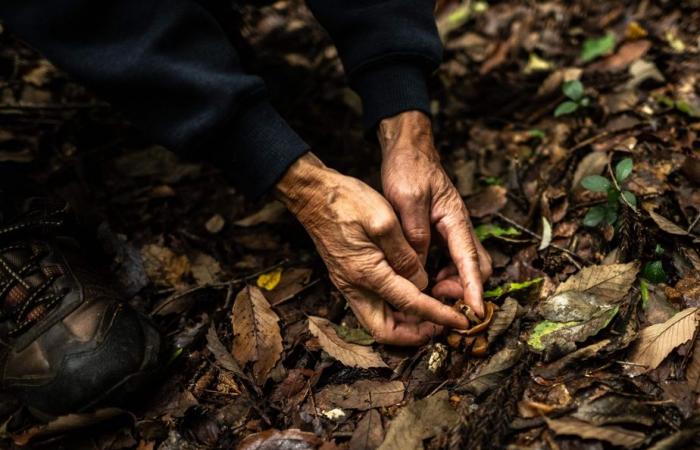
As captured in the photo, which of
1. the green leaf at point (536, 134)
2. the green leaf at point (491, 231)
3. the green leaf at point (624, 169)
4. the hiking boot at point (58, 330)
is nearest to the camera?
the hiking boot at point (58, 330)

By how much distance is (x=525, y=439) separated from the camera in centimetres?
155

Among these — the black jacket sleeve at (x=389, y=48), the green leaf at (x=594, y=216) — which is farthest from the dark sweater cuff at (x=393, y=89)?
the green leaf at (x=594, y=216)

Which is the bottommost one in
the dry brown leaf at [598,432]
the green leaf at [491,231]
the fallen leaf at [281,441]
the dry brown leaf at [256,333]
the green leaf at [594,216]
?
the fallen leaf at [281,441]

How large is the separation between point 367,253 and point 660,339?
1053mm

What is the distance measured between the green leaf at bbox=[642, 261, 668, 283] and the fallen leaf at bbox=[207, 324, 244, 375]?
1.64 m

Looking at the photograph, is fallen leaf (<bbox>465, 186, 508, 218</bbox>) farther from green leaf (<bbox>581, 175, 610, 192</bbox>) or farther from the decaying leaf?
the decaying leaf

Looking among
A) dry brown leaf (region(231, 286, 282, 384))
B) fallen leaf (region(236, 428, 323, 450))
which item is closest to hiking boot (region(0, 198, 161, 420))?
dry brown leaf (region(231, 286, 282, 384))

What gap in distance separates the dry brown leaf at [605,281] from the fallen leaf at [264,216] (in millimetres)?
1459

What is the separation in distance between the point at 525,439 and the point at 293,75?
2917 mm

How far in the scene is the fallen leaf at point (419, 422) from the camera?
5.26 ft

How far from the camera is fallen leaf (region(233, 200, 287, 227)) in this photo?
2668mm

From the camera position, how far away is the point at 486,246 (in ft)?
7.56

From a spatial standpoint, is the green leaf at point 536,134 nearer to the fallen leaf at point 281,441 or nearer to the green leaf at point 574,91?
the green leaf at point 574,91

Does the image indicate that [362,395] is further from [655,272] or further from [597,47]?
[597,47]
